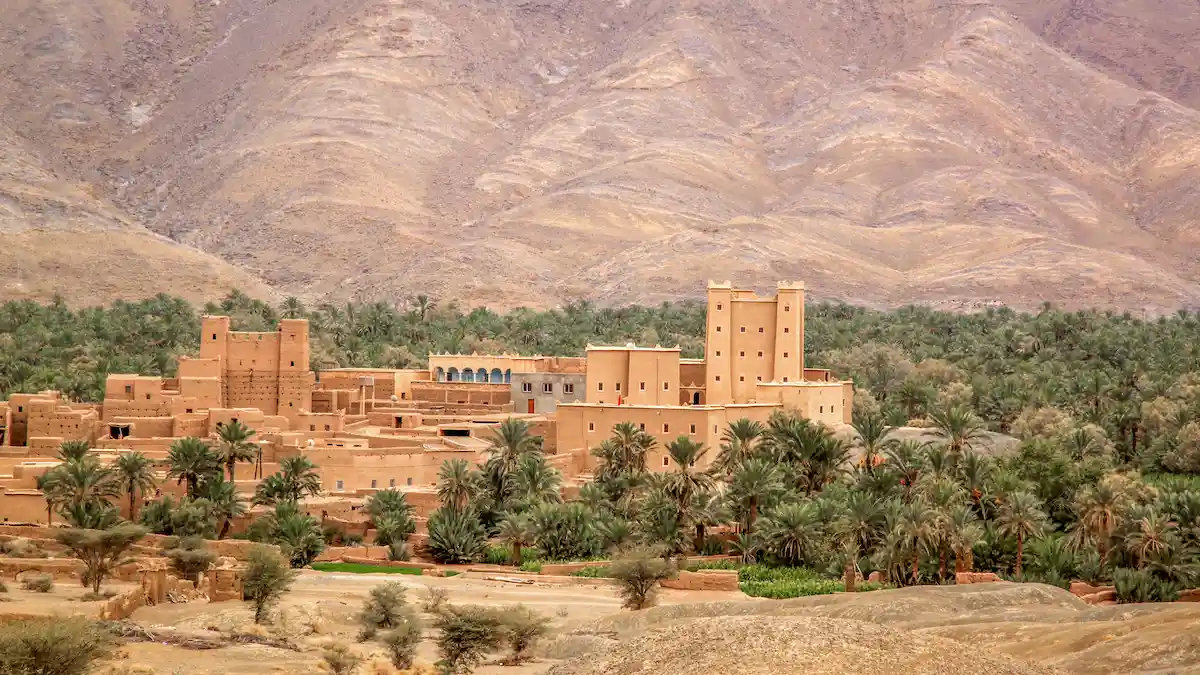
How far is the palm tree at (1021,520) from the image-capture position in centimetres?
4591

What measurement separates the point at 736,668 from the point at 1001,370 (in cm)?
6456

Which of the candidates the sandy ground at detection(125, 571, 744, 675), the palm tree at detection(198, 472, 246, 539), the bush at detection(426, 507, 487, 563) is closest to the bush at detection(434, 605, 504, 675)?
the sandy ground at detection(125, 571, 744, 675)

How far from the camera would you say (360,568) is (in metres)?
48.1

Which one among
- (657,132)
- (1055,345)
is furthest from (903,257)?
(1055,345)

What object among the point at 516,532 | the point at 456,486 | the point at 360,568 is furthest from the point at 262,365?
the point at 516,532

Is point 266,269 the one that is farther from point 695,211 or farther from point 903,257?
point 903,257

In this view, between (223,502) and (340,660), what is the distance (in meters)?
15.6

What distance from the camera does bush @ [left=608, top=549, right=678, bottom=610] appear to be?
137 feet

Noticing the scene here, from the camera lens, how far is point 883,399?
78062 millimetres

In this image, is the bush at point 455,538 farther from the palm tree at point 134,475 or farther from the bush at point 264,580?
the bush at point 264,580

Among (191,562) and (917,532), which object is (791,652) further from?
(191,562)

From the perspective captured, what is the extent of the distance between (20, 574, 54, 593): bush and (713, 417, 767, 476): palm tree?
1662 cm

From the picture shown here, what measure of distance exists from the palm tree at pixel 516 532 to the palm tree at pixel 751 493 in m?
4.67

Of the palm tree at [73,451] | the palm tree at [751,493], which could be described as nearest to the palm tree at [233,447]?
the palm tree at [73,451]
